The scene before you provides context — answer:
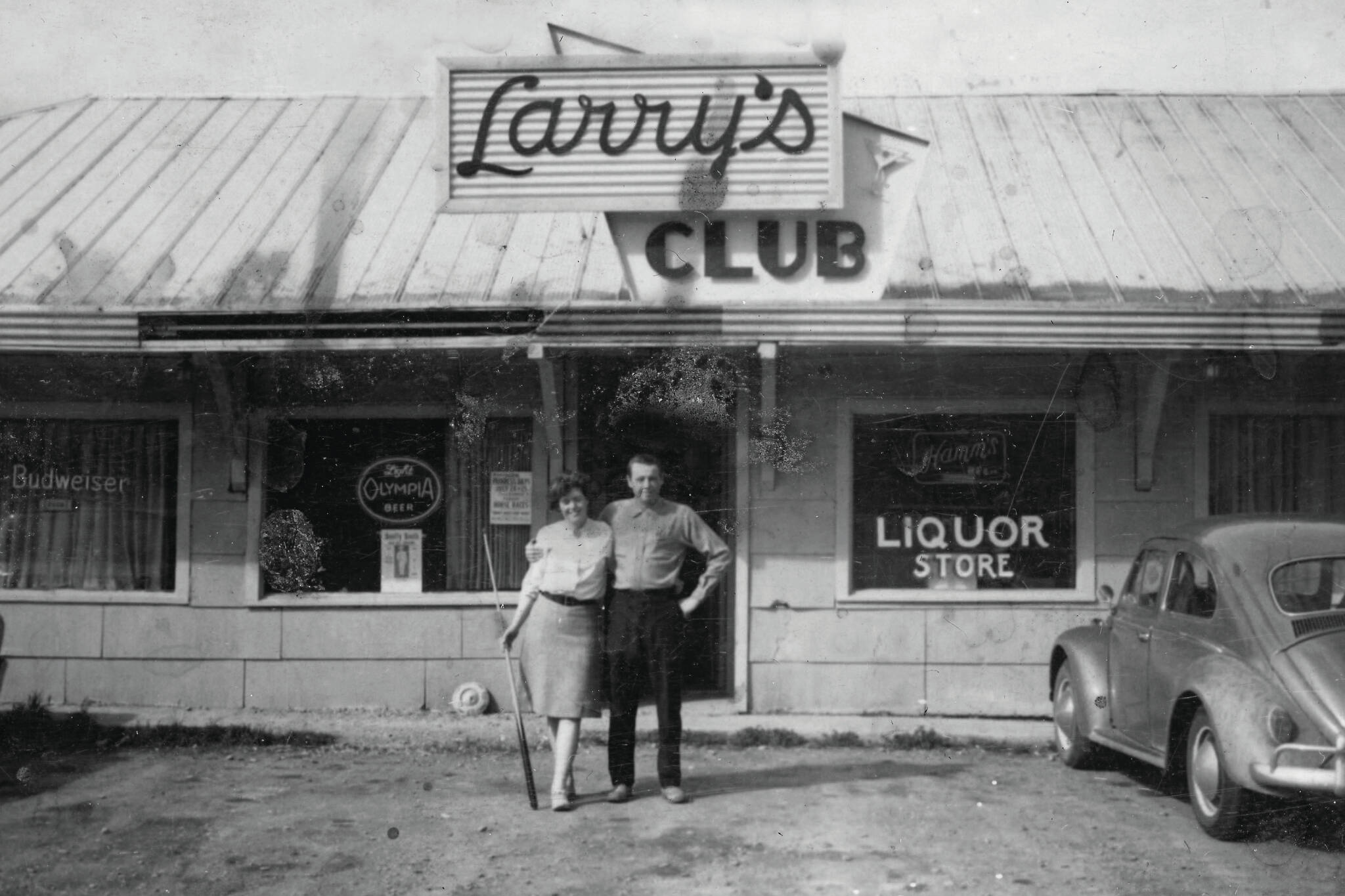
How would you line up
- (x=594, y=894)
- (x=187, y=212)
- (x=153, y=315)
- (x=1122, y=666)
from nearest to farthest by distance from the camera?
(x=594, y=894)
(x=1122, y=666)
(x=153, y=315)
(x=187, y=212)

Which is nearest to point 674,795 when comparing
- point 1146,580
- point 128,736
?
point 1146,580

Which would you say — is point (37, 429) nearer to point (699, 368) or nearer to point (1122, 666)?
point (699, 368)

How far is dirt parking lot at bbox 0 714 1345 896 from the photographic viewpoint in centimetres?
547

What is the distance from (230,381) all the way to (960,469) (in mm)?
5509

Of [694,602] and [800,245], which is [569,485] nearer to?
[694,602]

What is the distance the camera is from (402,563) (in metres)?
9.81

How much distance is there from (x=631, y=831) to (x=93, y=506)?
18.8 ft

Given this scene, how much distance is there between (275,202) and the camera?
1007cm

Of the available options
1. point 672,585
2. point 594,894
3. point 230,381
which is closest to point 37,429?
point 230,381

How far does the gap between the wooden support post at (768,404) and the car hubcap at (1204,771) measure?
3903mm

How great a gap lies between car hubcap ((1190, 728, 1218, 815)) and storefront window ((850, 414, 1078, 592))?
11.0ft

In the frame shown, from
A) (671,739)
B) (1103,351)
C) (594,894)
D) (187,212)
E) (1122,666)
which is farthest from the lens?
(187,212)

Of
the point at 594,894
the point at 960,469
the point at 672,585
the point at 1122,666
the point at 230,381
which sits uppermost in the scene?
the point at 230,381

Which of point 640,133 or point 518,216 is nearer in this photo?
point 640,133
